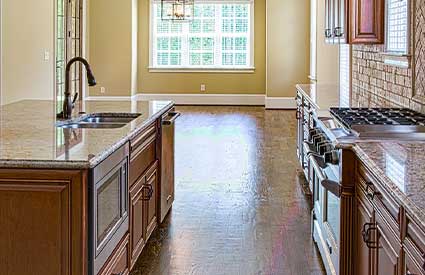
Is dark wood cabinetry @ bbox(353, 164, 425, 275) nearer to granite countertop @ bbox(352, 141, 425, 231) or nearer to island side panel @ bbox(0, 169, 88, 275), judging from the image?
granite countertop @ bbox(352, 141, 425, 231)

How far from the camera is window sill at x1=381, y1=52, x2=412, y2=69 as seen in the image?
148 inches

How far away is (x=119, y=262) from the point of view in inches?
115

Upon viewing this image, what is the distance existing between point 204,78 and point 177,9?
224 centimetres

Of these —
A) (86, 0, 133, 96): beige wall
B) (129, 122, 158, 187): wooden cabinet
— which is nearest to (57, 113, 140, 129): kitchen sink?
(129, 122, 158, 187): wooden cabinet

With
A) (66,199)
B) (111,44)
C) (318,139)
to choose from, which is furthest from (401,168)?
(111,44)

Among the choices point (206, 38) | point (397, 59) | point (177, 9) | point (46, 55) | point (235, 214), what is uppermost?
point (177, 9)

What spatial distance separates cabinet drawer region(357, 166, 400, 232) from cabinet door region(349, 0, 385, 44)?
207 centimetres

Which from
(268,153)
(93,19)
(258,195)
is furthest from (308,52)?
(258,195)

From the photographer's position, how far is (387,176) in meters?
2.00

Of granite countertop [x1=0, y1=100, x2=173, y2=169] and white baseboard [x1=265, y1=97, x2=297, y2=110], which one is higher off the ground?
white baseboard [x1=265, y1=97, x2=297, y2=110]

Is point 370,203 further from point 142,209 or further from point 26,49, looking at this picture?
point 26,49

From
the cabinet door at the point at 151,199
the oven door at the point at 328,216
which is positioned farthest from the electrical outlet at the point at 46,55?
the oven door at the point at 328,216

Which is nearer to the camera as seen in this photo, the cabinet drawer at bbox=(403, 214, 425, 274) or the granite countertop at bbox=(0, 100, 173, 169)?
the cabinet drawer at bbox=(403, 214, 425, 274)

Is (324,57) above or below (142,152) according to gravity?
above
